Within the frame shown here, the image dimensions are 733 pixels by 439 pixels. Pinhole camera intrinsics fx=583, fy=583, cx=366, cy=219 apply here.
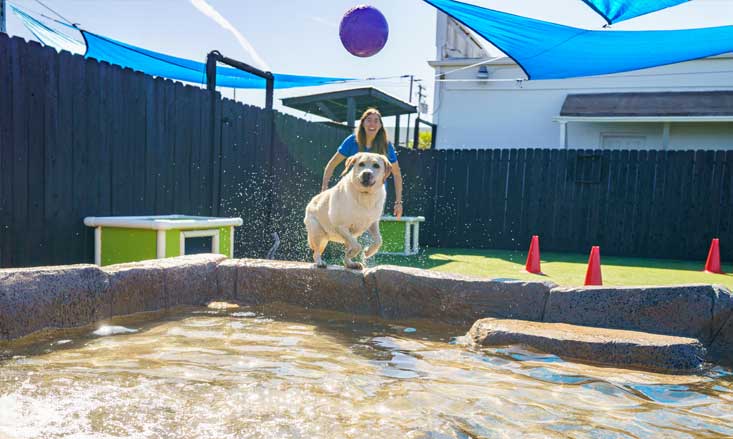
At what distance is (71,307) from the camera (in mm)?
3701

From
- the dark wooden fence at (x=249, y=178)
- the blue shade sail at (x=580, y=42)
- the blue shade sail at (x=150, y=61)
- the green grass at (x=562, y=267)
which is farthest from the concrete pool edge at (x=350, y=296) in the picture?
the blue shade sail at (x=150, y=61)

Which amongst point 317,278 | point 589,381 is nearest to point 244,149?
point 317,278

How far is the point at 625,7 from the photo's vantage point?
656cm

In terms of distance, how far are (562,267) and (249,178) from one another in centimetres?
511

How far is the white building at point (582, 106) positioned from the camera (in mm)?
14953

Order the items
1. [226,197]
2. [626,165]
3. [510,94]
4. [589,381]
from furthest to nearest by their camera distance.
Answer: [510,94] < [626,165] < [226,197] < [589,381]

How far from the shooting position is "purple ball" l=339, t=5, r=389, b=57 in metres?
7.81

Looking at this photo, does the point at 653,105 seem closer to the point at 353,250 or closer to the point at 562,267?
the point at 562,267

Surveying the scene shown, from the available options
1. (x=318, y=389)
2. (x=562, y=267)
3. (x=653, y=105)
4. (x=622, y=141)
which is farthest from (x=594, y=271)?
(x=622, y=141)

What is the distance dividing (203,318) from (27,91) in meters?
2.59

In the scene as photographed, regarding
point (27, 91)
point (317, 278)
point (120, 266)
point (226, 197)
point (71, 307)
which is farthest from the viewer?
point (226, 197)

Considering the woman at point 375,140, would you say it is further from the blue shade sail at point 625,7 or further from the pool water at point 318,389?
the blue shade sail at point 625,7

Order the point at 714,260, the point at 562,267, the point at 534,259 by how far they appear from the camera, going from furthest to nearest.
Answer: the point at 562,267
the point at 714,260
the point at 534,259

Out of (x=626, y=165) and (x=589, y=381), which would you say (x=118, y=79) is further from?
(x=626, y=165)
